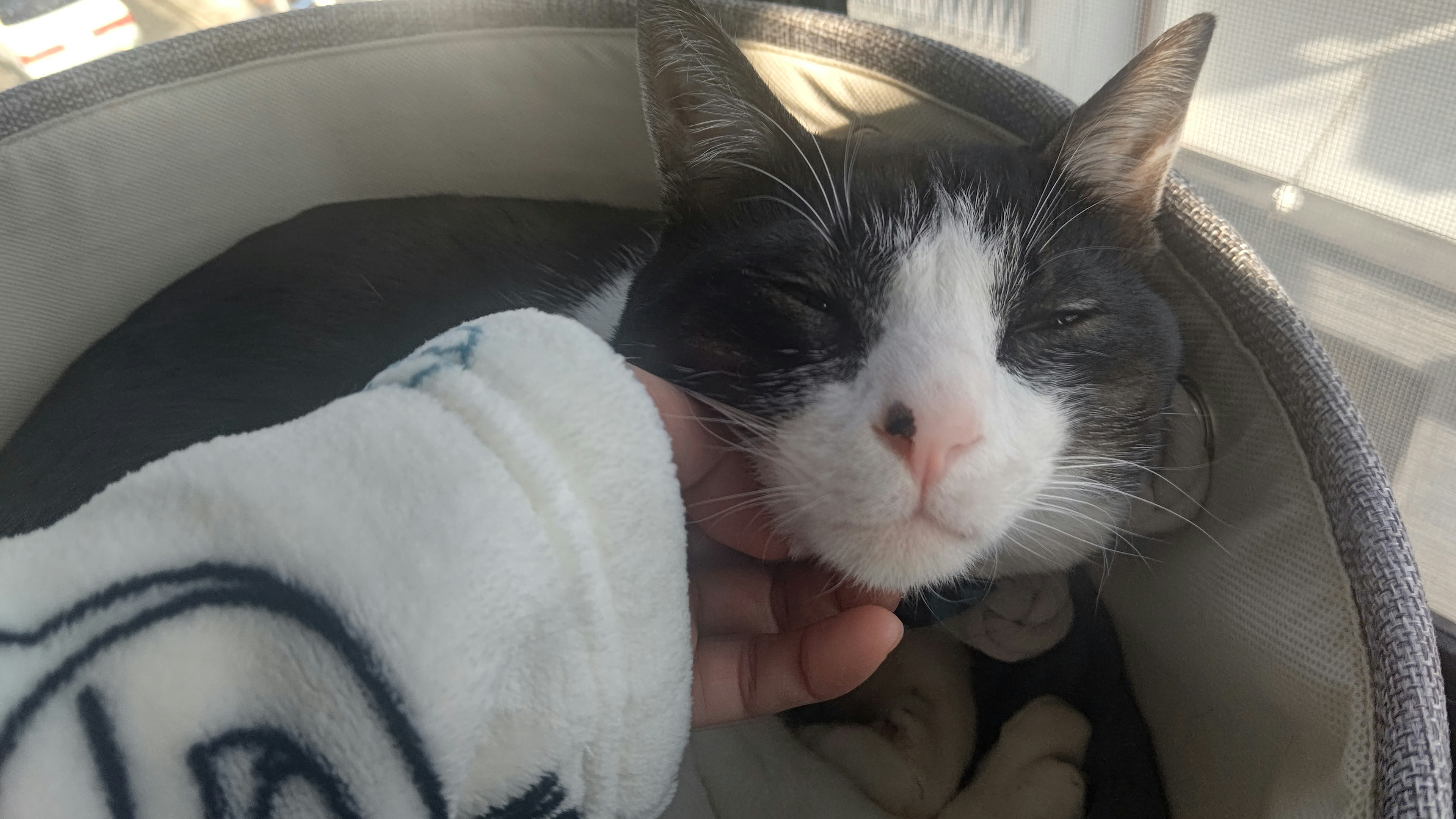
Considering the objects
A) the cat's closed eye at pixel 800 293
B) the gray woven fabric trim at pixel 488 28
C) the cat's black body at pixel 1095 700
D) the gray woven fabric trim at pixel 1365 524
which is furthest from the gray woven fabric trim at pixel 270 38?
the cat's black body at pixel 1095 700

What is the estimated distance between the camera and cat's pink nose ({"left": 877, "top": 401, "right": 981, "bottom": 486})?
0.60 meters

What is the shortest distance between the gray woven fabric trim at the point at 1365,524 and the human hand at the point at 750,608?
33 cm

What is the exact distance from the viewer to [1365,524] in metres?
0.62

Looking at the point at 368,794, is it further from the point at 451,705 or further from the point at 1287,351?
the point at 1287,351

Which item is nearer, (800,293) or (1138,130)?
(800,293)

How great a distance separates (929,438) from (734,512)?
0.83 feet

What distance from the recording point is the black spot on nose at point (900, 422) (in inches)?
23.8

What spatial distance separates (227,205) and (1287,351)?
4.18 feet

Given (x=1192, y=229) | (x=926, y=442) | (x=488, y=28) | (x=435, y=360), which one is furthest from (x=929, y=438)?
(x=488, y=28)

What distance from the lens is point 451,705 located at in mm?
463

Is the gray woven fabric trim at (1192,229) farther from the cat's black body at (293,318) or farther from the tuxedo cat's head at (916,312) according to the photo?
the cat's black body at (293,318)

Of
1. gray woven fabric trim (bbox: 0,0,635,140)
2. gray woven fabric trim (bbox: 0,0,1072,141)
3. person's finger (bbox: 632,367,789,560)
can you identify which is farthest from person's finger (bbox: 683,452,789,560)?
gray woven fabric trim (bbox: 0,0,635,140)

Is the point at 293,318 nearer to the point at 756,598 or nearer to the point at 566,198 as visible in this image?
the point at 566,198

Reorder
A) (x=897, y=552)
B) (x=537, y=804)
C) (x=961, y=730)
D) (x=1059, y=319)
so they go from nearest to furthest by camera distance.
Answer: (x=537, y=804), (x=897, y=552), (x=1059, y=319), (x=961, y=730)
